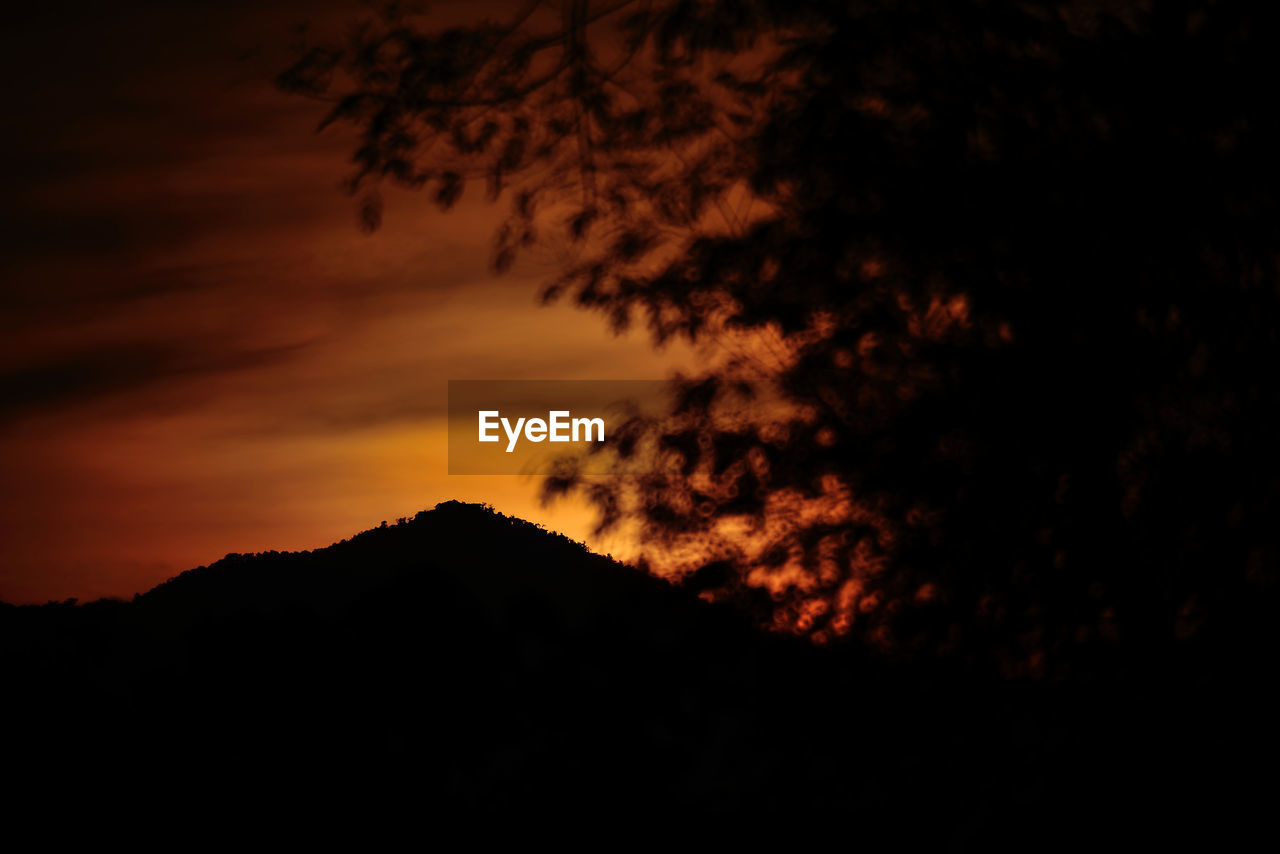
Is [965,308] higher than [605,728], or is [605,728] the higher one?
[965,308]

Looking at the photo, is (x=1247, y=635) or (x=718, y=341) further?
(x=718, y=341)

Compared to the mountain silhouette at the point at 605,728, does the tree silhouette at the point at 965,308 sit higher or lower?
higher

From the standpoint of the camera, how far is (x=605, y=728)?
5.62 metres

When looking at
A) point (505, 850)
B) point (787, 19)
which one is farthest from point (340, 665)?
point (787, 19)

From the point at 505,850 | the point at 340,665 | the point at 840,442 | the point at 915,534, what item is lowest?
the point at 505,850

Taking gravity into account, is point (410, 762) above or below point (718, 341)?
below

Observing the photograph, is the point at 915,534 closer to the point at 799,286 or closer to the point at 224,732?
the point at 799,286

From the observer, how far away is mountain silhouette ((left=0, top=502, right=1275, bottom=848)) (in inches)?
175

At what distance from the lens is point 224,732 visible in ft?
18.9

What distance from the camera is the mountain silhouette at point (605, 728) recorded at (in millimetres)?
4453

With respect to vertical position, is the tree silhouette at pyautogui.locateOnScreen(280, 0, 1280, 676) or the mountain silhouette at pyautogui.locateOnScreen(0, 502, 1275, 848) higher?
the tree silhouette at pyautogui.locateOnScreen(280, 0, 1280, 676)

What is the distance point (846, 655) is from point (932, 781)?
734 mm

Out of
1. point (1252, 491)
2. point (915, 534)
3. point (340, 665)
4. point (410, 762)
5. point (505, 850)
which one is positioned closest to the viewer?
point (1252, 491)

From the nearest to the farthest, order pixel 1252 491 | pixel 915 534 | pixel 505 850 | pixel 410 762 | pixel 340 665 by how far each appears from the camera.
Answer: pixel 1252 491 → pixel 915 534 → pixel 505 850 → pixel 410 762 → pixel 340 665
